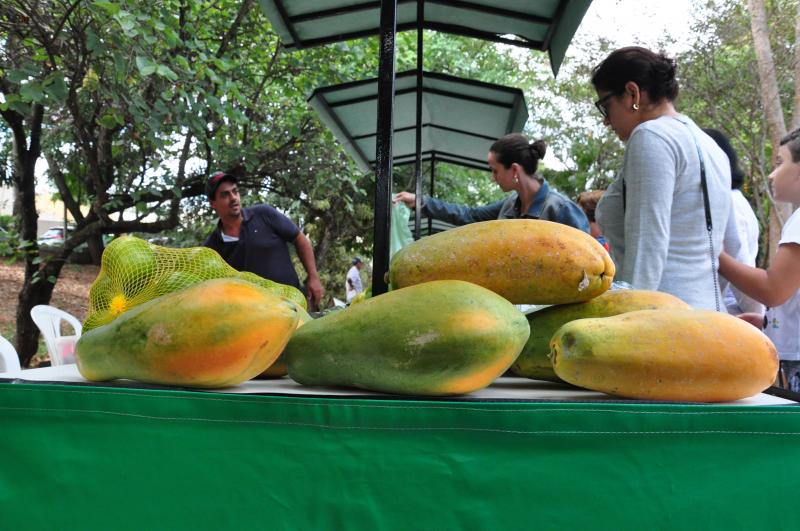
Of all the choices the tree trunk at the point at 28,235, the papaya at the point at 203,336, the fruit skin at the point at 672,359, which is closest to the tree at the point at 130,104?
the tree trunk at the point at 28,235

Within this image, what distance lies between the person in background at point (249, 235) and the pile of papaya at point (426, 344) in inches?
139

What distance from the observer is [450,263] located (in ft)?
3.60

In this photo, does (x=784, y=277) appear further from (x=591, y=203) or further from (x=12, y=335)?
(x=12, y=335)

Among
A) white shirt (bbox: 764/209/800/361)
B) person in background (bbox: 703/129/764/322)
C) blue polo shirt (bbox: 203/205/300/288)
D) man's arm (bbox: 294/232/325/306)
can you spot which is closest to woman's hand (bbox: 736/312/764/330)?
person in background (bbox: 703/129/764/322)

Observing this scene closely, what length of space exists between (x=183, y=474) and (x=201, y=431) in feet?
0.21

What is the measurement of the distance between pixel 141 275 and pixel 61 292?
44.4 feet

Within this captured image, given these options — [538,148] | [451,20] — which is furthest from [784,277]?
[451,20]

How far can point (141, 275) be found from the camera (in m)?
1.30

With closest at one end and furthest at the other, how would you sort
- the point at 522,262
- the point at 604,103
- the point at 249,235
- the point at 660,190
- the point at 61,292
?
the point at 522,262, the point at 660,190, the point at 604,103, the point at 249,235, the point at 61,292

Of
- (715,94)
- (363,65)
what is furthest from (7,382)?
(715,94)

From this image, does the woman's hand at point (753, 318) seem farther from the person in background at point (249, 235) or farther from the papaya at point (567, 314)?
the person in background at point (249, 235)

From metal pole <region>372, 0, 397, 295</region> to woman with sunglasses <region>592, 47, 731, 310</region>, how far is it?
77 cm

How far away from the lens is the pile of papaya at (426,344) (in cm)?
90

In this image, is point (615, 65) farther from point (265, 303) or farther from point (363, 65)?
point (363, 65)
